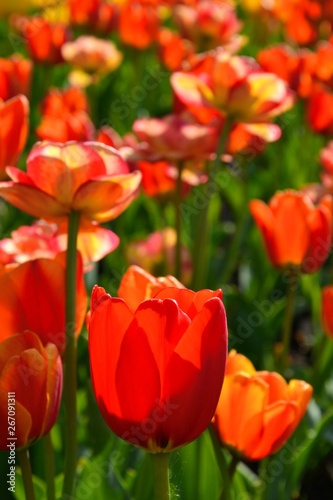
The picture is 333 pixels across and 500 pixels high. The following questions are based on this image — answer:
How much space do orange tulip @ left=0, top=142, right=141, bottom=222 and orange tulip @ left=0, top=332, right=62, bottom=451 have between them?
0.17 metres

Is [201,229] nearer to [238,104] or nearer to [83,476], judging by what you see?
[238,104]

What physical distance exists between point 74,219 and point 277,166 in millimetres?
1457

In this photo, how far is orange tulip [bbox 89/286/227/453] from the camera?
1.89 ft

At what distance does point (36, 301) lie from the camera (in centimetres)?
71

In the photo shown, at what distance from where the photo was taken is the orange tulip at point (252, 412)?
760mm

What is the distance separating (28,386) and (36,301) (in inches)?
4.2

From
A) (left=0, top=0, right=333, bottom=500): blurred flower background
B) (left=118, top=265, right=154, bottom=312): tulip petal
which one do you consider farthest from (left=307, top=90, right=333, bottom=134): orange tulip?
(left=118, top=265, right=154, bottom=312): tulip petal

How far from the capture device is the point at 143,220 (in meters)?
2.17

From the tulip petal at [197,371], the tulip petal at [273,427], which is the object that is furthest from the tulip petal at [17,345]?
the tulip petal at [273,427]

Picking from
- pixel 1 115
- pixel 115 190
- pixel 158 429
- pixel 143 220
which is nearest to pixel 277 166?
pixel 143 220

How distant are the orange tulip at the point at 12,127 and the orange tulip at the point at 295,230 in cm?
32

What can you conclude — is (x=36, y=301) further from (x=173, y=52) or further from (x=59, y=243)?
(x=173, y=52)

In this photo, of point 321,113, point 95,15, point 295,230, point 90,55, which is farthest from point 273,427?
point 95,15

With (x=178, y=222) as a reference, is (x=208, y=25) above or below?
below
